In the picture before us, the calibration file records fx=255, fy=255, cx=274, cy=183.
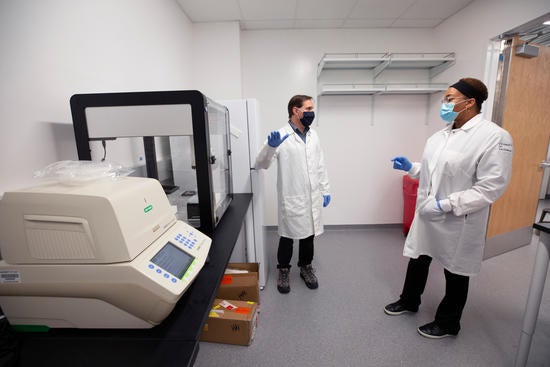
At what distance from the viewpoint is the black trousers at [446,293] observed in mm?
1487

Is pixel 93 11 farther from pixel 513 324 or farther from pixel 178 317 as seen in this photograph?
pixel 513 324

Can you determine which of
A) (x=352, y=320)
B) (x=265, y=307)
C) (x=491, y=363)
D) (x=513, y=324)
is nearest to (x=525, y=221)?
(x=513, y=324)

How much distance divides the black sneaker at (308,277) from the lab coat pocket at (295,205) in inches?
21.2

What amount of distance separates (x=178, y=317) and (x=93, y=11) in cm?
150

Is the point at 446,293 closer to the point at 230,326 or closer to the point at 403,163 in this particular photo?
the point at 403,163

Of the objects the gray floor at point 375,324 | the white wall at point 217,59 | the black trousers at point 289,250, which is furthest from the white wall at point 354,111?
the black trousers at point 289,250

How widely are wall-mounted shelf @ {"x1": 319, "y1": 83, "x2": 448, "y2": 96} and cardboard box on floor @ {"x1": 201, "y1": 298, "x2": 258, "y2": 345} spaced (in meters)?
2.26

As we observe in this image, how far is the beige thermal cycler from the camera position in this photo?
57cm

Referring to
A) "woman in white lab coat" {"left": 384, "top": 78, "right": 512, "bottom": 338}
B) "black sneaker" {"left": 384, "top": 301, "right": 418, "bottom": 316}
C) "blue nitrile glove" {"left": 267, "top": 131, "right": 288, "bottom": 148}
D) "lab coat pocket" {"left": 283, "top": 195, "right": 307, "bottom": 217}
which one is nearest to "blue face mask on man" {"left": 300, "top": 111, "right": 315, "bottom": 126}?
"blue nitrile glove" {"left": 267, "top": 131, "right": 288, "bottom": 148}

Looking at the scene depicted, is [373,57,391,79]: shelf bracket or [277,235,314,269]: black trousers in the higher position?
[373,57,391,79]: shelf bracket

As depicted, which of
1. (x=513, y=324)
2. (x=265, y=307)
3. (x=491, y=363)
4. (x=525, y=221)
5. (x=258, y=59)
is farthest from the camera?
(x=258, y=59)

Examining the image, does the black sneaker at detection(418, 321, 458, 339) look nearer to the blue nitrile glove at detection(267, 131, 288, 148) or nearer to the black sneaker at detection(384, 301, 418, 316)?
the black sneaker at detection(384, 301, 418, 316)

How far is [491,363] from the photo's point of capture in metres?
1.38

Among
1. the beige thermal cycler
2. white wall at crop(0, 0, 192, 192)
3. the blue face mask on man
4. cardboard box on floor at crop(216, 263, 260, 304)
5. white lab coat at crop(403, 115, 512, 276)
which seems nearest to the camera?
the beige thermal cycler
